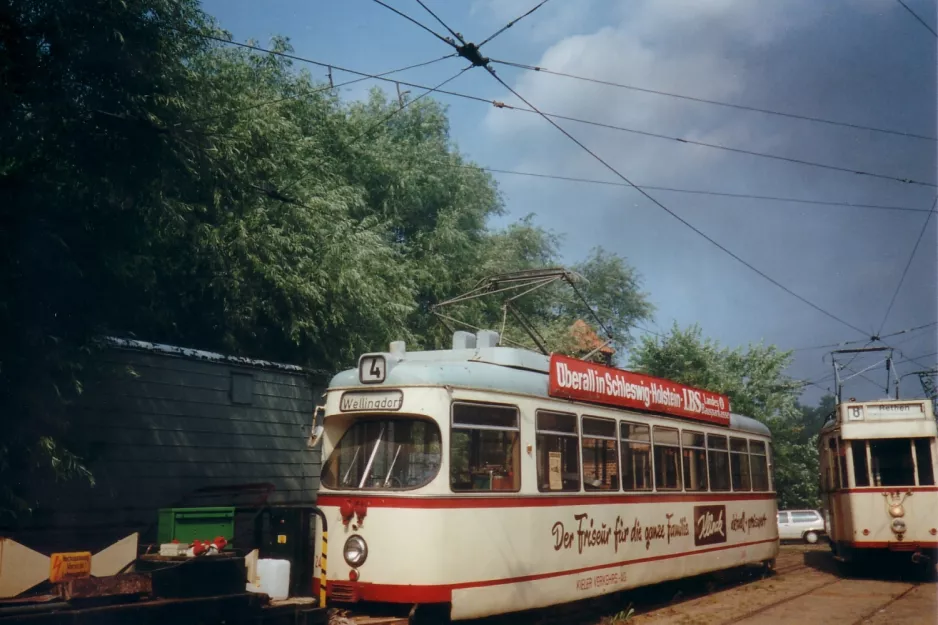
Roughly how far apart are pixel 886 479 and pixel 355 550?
38.1ft

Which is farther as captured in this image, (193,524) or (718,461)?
(718,461)

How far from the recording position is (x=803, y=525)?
29.3 metres

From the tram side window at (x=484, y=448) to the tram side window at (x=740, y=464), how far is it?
23.6ft

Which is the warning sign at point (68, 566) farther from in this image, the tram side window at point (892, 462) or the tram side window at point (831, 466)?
the tram side window at point (831, 466)

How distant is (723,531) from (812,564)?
685 cm

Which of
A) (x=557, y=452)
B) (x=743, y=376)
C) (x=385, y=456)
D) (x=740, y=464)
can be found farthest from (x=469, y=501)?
(x=743, y=376)

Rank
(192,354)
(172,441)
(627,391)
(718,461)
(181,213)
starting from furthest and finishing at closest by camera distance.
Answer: (718,461)
(181,213)
(192,354)
(172,441)
(627,391)

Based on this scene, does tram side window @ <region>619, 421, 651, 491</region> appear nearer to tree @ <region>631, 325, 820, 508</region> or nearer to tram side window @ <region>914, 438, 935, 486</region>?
tram side window @ <region>914, 438, 935, 486</region>

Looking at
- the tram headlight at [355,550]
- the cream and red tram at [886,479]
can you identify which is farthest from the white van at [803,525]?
the tram headlight at [355,550]

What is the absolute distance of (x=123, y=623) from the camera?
255 inches

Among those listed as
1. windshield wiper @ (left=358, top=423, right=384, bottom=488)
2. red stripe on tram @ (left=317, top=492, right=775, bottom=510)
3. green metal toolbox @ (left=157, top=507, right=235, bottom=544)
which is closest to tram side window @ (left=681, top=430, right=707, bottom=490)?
red stripe on tram @ (left=317, top=492, right=775, bottom=510)

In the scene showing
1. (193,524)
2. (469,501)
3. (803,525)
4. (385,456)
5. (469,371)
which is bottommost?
(803,525)

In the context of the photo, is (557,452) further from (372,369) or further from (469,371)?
(372,369)

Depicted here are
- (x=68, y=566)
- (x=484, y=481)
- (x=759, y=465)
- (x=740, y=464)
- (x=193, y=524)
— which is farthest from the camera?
(x=759, y=465)
